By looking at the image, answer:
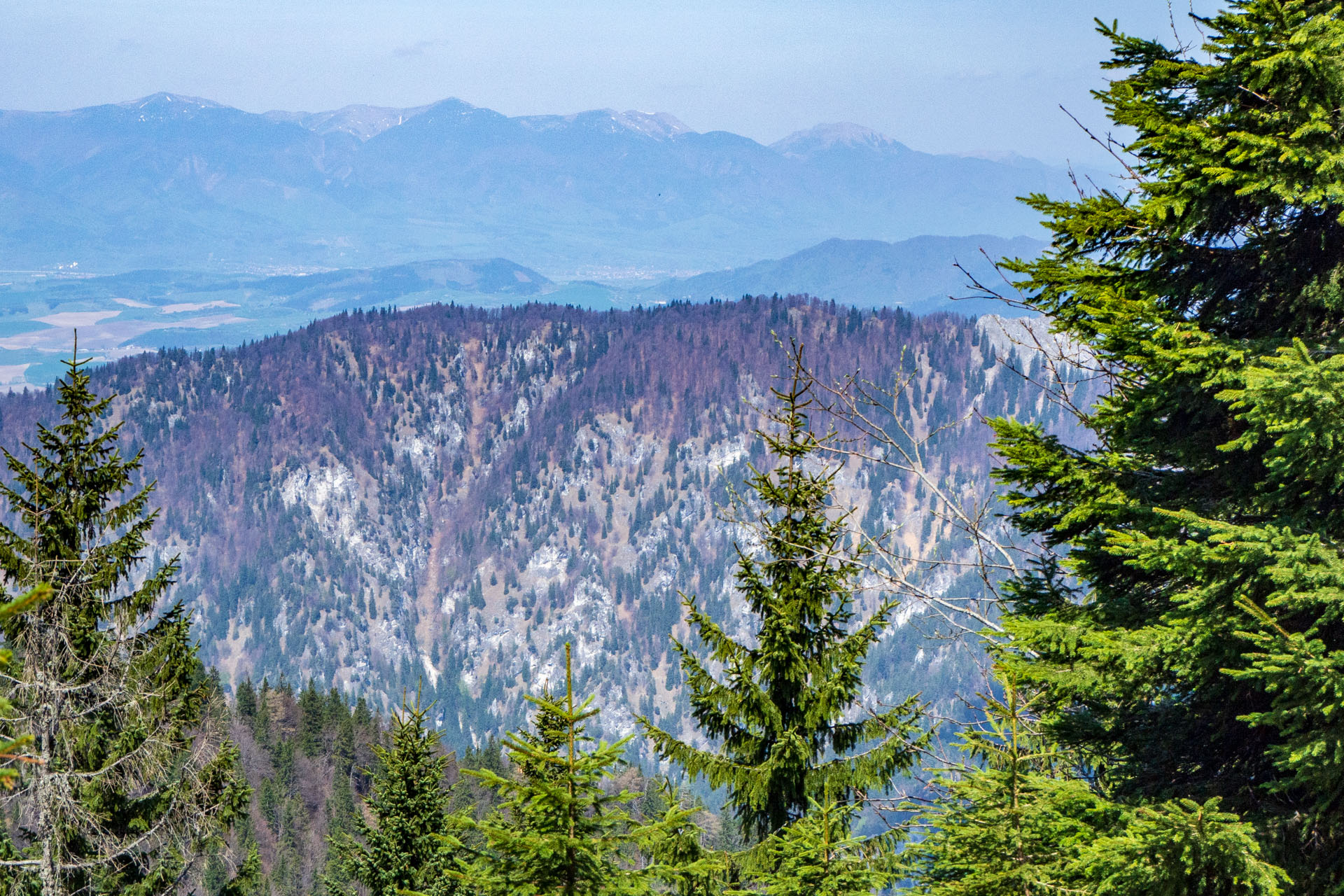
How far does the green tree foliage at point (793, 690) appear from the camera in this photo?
1305 centimetres

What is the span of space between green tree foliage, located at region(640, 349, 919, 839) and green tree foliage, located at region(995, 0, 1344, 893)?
4.03 metres

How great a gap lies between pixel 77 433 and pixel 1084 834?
15631 millimetres

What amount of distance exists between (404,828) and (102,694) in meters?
6.56

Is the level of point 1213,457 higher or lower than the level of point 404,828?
higher

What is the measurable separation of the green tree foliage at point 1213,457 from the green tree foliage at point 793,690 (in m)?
4.03

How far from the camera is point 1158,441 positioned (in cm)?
868

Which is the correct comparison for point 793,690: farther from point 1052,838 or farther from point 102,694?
point 102,694

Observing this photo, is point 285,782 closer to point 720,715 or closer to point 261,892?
point 261,892

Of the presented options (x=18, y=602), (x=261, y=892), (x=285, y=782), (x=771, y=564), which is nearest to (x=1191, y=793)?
(x=771, y=564)

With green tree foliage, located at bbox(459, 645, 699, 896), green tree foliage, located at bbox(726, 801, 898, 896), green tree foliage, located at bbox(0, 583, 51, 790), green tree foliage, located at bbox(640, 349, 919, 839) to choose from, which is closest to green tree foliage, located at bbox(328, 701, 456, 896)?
green tree foliage, located at bbox(640, 349, 919, 839)

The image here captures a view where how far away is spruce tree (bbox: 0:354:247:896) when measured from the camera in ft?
45.2

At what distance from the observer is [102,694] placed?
14297mm

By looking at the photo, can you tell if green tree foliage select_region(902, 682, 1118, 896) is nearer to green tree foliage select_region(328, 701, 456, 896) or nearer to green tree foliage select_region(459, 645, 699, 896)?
green tree foliage select_region(459, 645, 699, 896)

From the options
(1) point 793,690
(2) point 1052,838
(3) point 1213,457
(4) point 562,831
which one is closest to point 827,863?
(2) point 1052,838
